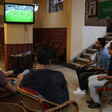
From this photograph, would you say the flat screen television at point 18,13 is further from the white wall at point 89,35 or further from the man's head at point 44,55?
the man's head at point 44,55

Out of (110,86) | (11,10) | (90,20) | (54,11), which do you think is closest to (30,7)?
(11,10)

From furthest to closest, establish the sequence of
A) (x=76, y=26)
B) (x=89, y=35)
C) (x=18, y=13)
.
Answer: (x=89, y=35) < (x=76, y=26) < (x=18, y=13)

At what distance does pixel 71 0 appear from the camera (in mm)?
6938

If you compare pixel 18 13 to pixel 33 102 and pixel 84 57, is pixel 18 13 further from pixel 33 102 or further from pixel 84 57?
pixel 33 102

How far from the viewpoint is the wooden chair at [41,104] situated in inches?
67.1

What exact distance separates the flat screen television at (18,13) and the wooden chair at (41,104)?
4.74 metres

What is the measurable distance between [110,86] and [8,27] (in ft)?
14.6

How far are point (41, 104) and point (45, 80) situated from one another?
0.24 m

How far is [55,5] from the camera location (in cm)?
923

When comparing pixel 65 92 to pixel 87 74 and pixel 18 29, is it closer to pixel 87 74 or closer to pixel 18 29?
pixel 87 74

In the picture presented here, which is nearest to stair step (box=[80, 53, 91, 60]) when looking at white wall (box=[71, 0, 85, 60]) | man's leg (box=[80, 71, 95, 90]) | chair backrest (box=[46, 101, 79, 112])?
white wall (box=[71, 0, 85, 60])

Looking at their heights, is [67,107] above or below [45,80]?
below

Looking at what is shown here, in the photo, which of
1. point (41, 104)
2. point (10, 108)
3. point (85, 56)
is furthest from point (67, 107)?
point (85, 56)

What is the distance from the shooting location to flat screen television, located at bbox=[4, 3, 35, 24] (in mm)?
6070
